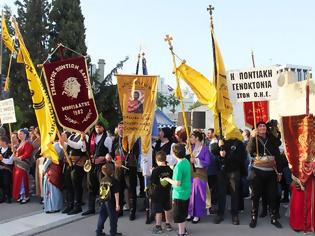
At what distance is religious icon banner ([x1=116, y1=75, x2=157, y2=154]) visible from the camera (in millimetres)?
7930

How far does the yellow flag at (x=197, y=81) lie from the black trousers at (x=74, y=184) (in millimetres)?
2702

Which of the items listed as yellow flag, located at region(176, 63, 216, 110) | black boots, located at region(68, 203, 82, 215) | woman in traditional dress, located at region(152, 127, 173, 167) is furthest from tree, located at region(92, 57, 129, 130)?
yellow flag, located at region(176, 63, 216, 110)

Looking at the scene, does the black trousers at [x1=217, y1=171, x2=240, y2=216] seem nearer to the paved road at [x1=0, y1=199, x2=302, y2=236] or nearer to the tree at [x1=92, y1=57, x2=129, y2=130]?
the paved road at [x1=0, y1=199, x2=302, y2=236]

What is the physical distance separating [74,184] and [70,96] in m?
1.73

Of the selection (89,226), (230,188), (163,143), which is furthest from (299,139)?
(89,226)

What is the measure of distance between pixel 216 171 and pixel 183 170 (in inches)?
63.7

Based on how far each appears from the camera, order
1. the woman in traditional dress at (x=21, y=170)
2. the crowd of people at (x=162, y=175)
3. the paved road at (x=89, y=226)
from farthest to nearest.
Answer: the woman in traditional dress at (x=21, y=170)
the paved road at (x=89, y=226)
the crowd of people at (x=162, y=175)

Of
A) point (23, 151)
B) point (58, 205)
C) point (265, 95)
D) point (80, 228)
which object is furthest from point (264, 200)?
point (23, 151)

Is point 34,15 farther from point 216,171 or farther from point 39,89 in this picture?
point 216,171

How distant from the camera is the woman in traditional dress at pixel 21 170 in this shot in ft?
32.2

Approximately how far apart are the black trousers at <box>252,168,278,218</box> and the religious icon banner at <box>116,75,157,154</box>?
2002 mm

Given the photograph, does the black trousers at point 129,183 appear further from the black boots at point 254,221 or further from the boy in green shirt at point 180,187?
the black boots at point 254,221

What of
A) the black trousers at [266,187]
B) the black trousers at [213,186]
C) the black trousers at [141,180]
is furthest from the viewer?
the black trousers at [141,180]

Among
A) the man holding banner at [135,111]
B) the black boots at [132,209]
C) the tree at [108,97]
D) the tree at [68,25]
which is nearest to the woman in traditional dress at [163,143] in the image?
the man holding banner at [135,111]
